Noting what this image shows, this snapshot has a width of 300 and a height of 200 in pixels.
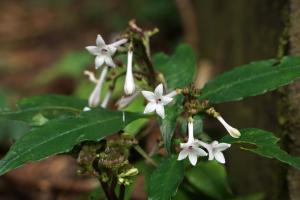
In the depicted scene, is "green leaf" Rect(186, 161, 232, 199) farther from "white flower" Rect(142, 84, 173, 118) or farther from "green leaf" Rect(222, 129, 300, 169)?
"white flower" Rect(142, 84, 173, 118)

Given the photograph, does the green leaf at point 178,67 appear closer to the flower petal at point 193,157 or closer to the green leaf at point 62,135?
the green leaf at point 62,135

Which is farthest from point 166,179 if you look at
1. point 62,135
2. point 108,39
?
point 108,39

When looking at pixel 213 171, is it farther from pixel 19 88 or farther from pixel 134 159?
pixel 19 88

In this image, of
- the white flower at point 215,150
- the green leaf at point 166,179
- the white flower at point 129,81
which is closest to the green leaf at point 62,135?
the white flower at point 129,81

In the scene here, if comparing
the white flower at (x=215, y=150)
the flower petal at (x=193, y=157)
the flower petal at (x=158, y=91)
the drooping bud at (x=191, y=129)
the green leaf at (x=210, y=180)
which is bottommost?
the green leaf at (x=210, y=180)

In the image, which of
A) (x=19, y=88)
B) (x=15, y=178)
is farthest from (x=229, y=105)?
(x=19, y=88)

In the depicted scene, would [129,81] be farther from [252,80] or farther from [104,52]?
[252,80]
